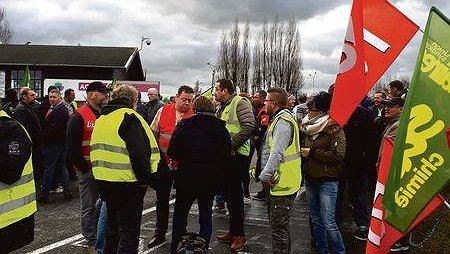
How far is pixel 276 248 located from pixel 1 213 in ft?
8.73

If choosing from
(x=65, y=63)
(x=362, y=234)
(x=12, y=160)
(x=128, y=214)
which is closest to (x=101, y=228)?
(x=128, y=214)

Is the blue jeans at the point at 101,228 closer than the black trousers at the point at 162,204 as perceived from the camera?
Yes

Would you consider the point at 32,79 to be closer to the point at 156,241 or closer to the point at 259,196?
the point at 259,196

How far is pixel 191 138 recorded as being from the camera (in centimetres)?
498

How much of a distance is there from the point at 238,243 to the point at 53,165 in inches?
161

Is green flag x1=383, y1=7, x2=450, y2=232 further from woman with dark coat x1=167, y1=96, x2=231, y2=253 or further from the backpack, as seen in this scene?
the backpack

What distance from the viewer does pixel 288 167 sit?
4828mm

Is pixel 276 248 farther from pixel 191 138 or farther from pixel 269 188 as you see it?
pixel 191 138

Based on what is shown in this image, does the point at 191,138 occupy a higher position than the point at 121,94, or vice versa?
the point at 121,94

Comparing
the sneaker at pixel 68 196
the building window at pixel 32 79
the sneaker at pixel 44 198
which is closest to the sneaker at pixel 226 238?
the sneaker at pixel 68 196

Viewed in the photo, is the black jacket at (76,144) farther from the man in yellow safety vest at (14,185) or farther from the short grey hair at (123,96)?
the man in yellow safety vest at (14,185)

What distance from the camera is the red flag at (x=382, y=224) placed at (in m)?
2.90

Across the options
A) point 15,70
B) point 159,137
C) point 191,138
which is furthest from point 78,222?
point 15,70

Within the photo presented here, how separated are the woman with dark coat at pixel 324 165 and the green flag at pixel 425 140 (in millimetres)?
2146
